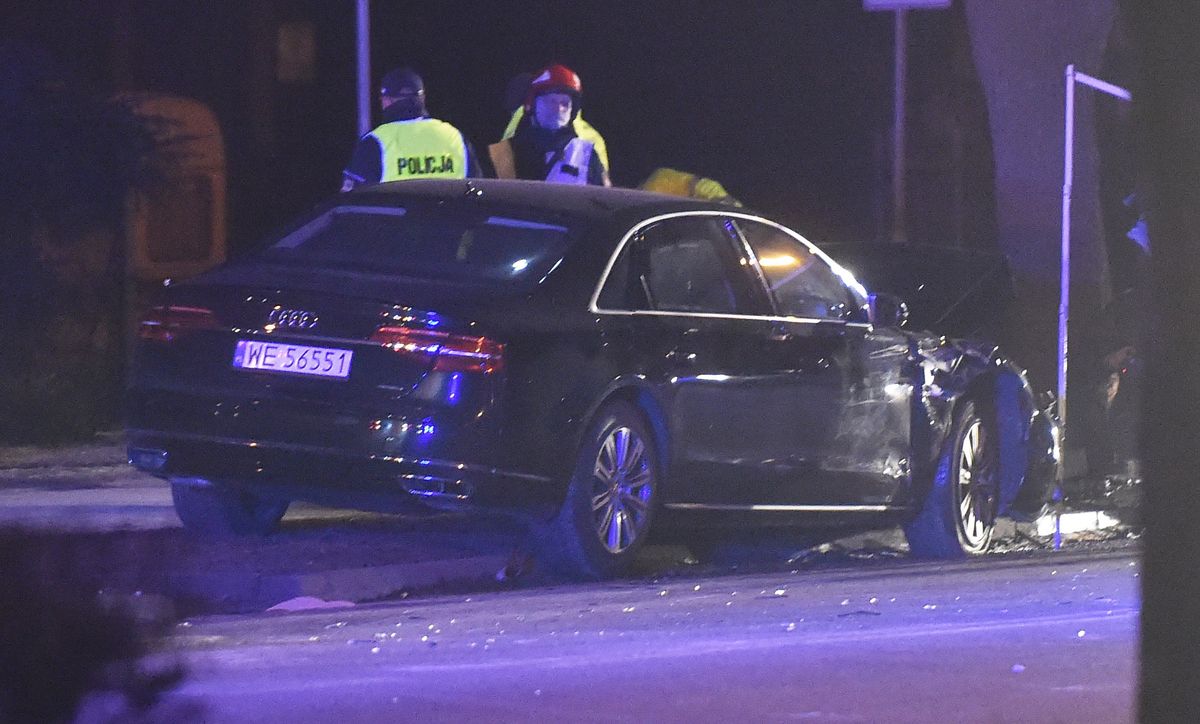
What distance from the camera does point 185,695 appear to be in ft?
18.9

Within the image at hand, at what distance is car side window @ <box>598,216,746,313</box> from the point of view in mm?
8773

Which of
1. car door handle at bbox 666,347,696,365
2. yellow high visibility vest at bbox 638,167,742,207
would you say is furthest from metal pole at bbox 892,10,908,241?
car door handle at bbox 666,347,696,365

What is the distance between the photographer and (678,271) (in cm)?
916

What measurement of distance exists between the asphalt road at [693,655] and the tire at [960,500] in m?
2.07

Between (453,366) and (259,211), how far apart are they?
8.94 m

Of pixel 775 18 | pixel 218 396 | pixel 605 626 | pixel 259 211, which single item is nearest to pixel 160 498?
pixel 218 396

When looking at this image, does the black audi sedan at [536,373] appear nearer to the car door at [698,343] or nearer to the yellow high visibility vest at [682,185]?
the car door at [698,343]

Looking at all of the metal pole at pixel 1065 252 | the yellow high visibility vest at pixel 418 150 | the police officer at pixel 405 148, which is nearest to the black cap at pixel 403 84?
the police officer at pixel 405 148

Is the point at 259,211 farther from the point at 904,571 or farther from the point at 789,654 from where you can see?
the point at 789,654

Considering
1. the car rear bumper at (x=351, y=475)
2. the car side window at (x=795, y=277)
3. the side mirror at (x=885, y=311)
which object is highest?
the car side window at (x=795, y=277)

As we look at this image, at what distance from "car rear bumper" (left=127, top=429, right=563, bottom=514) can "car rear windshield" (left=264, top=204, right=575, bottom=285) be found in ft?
2.53

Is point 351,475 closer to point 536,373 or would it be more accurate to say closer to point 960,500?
point 536,373

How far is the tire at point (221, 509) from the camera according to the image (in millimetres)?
9148

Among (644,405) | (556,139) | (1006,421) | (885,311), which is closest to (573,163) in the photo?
(556,139)
